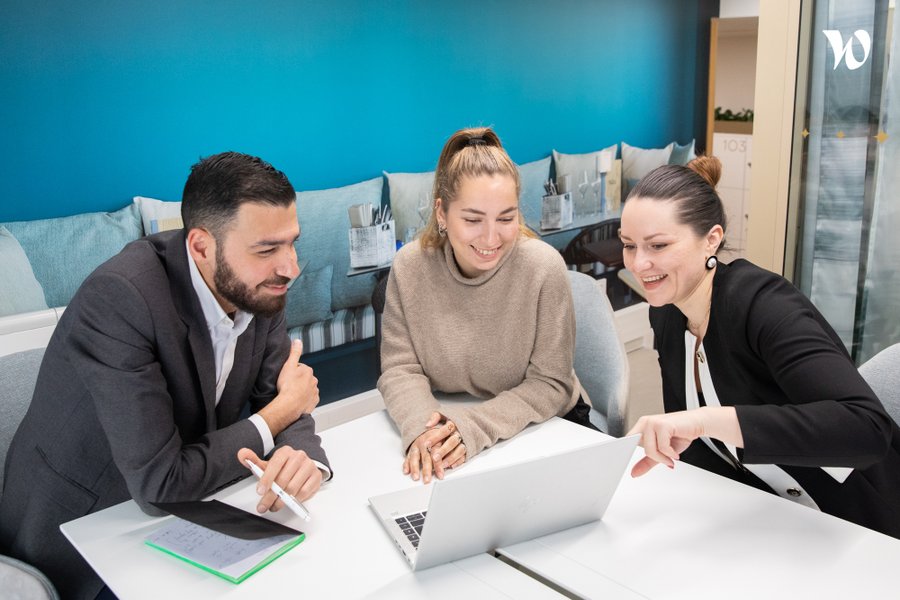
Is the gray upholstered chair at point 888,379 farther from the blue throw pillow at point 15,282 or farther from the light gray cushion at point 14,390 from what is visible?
the blue throw pillow at point 15,282

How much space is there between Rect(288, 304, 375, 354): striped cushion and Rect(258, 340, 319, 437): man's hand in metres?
1.53

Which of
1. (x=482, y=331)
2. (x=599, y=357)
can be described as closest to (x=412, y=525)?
(x=482, y=331)

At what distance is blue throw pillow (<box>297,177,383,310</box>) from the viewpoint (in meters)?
3.24

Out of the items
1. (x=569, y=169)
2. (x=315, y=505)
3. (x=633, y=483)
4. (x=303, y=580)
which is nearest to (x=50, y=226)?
(x=315, y=505)

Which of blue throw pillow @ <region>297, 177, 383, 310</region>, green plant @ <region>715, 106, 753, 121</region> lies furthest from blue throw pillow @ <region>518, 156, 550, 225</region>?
green plant @ <region>715, 106, 753, 121</region>

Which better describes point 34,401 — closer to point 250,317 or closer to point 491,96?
point 250,317

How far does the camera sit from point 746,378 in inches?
62.3

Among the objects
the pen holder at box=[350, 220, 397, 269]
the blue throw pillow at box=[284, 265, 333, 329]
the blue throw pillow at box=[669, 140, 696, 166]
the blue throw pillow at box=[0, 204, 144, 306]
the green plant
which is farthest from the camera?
the green plant

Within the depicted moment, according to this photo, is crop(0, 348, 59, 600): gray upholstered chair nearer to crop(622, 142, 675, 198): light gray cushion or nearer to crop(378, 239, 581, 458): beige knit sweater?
crop(378, 239, 581, 458): beige knit sweater

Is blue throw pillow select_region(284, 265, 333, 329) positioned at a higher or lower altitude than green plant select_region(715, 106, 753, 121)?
lower

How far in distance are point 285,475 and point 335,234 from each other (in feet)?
6.59

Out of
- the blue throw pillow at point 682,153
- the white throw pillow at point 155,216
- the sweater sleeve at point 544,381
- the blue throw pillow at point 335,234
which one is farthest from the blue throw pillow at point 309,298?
the blue throw pillow at point 682,153

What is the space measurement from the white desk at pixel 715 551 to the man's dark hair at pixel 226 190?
0.80 metres

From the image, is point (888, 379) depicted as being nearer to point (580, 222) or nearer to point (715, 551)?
point (715, 551)
